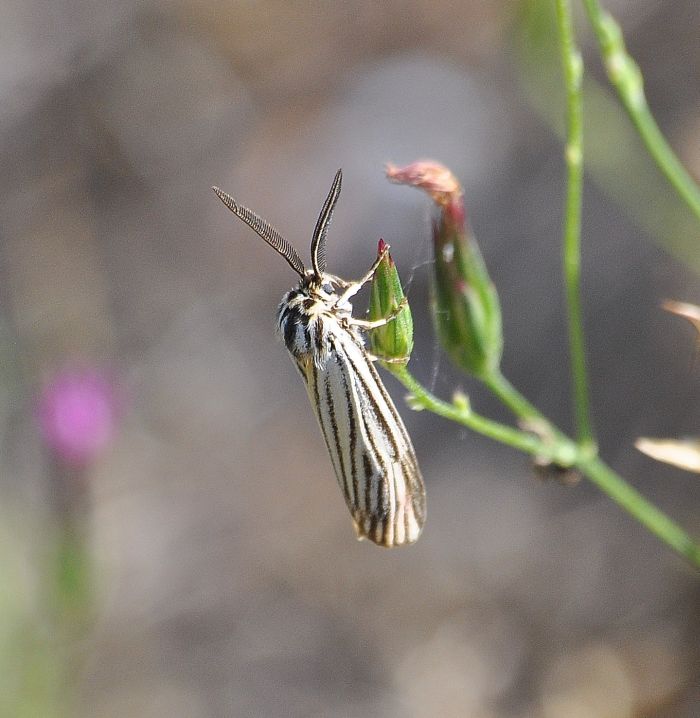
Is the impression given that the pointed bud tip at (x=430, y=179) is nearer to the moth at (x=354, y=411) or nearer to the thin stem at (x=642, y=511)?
the moth at (x=354, y=411)

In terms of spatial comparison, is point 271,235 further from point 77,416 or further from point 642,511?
point 77,416

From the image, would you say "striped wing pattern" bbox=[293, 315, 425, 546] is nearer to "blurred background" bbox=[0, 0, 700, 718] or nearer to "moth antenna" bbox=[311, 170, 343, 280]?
"moth antenna" bbox=[311, 170, 343, 280]

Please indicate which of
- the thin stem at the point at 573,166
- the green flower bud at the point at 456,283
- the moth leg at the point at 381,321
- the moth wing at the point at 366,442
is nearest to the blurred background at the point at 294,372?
the thin stem at the point at 573,166

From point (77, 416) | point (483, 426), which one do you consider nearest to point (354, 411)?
point (483, 426)

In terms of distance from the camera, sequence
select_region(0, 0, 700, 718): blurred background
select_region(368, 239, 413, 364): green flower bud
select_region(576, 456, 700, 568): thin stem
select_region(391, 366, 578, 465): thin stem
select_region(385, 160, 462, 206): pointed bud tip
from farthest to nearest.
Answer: select_region(0, 0, 700, 718): blurred background < select_region(576, 456, 700, 568): thin stem < select_region(385, 160, 462, 206): pointed bud tip < select_region(391, 366, 578, 465): thin stem < select_region(368, 239, 413, 364): green flower bud

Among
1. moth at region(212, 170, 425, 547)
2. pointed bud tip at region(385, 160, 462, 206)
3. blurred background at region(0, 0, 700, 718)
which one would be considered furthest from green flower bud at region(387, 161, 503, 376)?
blurred background at region(0, 0, 700, 718)

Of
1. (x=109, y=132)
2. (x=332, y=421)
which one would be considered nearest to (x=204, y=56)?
(x=109, y=132)
